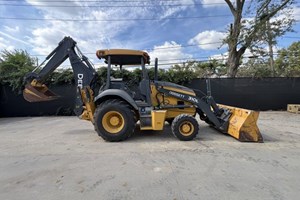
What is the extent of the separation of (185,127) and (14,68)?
32.1 ft

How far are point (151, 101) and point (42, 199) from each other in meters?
3.33

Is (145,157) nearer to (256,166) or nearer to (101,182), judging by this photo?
(101,182)

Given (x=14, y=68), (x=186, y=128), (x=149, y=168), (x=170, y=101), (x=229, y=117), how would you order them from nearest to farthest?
1. (x=149, y=168)
2. (x=186, y=128)
3. (x=229, y=117)
4. (x=170, y=101)
5. (x=14, y=68)

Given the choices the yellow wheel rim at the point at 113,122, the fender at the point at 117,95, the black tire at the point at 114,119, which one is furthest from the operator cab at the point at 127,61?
the yellow wheel rim at the point at 113,122

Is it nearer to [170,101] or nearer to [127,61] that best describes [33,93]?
[127,61]

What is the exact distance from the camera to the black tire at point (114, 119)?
194 inches

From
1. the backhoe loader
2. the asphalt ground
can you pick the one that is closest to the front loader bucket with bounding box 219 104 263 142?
the backhoe loader

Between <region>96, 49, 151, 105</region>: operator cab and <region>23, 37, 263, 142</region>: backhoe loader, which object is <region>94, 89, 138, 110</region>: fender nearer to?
<region>23, 37, 263, 142</region>: backhoe loader

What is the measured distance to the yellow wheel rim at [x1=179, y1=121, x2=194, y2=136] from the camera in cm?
498

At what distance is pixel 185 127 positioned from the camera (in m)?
5.01

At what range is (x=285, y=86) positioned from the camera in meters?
11.0

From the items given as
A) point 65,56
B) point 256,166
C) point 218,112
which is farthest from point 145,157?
point 65,56

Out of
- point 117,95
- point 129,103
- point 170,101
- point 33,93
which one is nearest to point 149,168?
point 129,103

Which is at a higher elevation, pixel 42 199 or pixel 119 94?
pixel 119 94
